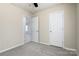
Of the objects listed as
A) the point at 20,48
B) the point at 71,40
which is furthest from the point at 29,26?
the point at 71,40

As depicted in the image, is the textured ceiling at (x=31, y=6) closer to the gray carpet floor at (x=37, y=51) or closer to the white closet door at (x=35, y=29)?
the white closet door at (x=35, y=29)

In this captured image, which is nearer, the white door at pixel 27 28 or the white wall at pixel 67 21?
the white wall at pixel 67 21

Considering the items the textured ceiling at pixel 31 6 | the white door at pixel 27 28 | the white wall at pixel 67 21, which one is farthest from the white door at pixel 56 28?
the white door at pixel 27 28

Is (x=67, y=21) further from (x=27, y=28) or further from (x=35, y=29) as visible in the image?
(x=27, y=28)

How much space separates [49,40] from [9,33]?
1389mm

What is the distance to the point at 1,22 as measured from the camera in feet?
8.29

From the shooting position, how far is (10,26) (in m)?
2.64

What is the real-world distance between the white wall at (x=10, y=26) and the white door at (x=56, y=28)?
0.83 m

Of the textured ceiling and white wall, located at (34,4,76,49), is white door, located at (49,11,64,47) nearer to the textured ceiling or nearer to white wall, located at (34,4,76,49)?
white wall, located at (34,4,76,49)

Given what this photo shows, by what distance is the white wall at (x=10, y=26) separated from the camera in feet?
8.25

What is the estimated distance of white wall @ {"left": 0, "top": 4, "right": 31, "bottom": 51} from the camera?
8.25 feet

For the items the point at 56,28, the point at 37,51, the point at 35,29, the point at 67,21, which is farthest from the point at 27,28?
the point at 67,21

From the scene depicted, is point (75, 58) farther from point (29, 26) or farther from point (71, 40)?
point (29, 26)

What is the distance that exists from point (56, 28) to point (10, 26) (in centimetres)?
155
